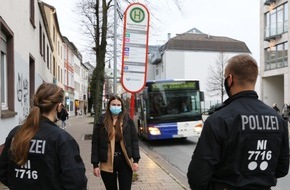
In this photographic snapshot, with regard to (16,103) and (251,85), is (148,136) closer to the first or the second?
(16,103)

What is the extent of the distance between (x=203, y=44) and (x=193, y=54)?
124 inches

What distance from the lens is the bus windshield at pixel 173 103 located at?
1605 cm

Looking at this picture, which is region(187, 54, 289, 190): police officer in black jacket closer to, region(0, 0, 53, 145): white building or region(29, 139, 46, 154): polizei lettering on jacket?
region(29, 139, 46, 154): polizei lettering on jacket

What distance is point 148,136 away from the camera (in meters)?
16.0

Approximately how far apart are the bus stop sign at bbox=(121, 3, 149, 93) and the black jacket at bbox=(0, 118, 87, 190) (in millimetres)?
4973

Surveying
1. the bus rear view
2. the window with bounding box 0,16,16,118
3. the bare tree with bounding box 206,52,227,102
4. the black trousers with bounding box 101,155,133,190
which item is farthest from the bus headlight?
the bare tree with bounding box 206,52,227,102

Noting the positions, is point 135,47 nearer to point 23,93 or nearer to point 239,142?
point 239,142

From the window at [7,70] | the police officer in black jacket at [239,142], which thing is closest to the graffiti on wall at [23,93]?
the window at [7,70]

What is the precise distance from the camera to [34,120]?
288cm

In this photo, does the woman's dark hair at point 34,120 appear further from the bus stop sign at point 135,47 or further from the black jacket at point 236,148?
the bus stop sign at point 135,47

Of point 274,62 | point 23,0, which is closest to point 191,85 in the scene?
point 23,0

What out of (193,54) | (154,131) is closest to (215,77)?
(193,54)

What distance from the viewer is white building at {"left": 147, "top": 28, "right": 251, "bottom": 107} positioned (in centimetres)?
6191

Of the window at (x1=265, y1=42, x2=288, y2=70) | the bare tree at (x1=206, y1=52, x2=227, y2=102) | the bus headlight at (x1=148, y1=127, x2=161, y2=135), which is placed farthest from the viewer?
the bare tree at (x1=206, y1=52, x2=227, y2=102)
